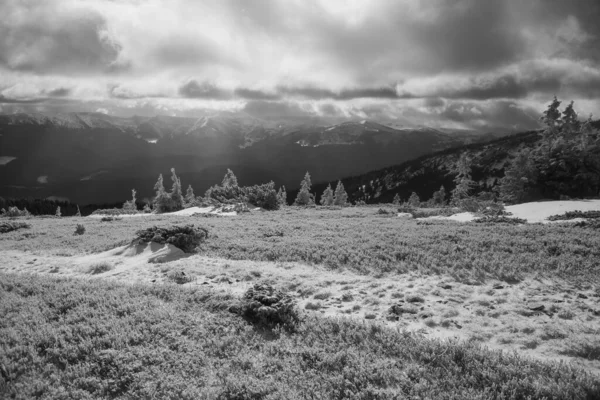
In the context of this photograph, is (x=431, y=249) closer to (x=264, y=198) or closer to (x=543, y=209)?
(x=543, y=209)

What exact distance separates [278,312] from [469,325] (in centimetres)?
518

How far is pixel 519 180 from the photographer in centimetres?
3794

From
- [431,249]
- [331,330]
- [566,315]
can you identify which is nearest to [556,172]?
[431,249]

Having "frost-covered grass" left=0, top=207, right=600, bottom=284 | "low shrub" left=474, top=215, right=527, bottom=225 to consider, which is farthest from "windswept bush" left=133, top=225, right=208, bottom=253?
"low shrub" left=474, top=215, right=527, bottom=225

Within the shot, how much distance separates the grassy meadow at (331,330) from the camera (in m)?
6.04

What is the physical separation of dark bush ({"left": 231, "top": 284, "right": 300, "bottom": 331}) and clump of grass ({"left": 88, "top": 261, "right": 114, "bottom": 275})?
389 inches

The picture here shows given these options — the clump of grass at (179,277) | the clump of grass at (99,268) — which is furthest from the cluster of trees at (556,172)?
the clump of grass at (99,268)

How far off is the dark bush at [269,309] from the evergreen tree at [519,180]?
3859cm

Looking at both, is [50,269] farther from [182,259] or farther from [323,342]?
[323,342]

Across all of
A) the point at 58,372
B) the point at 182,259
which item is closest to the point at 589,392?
the point at 58,372

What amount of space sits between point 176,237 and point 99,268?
412cm

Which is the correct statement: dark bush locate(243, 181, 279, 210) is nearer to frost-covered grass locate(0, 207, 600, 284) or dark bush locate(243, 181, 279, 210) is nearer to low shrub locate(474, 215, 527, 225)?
frost-covered grass locate(0, 207, 600, 284)

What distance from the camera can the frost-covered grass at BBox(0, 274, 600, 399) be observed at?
5.84m

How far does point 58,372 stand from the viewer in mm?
6707
